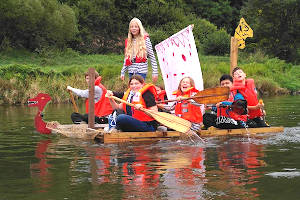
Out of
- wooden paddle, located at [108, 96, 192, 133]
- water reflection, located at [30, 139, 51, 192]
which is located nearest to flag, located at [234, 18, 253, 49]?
wooden paddle, located at [108, 96, 192, 133]

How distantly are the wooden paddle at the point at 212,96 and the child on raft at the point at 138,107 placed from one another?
2.06 ft

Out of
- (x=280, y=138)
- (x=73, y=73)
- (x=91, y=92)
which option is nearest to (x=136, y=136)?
(x=91, y=92)

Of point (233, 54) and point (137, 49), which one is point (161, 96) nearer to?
point (137, 49)

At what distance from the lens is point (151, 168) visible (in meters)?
8.51

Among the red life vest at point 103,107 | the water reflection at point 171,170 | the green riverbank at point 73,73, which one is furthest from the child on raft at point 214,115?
the green riverbank at point 73,73

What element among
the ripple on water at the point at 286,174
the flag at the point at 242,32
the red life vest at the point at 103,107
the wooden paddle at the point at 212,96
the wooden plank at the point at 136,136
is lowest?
the ripple on water at the point at 286,174

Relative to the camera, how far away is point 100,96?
12805 mm

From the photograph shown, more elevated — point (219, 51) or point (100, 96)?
point (219, 51)

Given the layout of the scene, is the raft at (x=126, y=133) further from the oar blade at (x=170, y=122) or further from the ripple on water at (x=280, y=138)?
the oar blade at (x=170, y=122)

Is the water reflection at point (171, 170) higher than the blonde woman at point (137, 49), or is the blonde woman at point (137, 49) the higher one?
the blonde woman at point (137, 49)

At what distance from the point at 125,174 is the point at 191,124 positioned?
3.54 meters

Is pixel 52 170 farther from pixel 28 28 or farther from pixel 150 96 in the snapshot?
pixel 28 28

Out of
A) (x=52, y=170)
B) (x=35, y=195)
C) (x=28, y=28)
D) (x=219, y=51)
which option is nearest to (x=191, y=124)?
(x=52, y=170)

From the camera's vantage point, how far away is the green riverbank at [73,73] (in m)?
21.8
